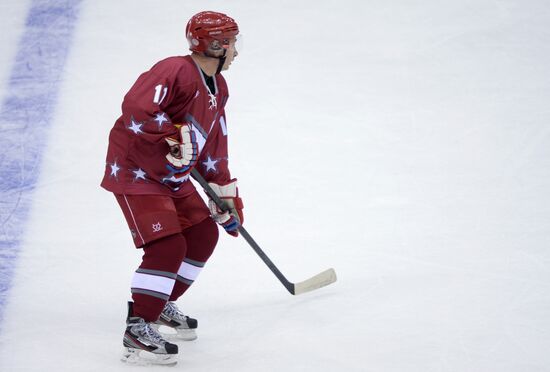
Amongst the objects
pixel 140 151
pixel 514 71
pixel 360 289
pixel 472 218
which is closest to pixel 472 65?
pixel 514 71

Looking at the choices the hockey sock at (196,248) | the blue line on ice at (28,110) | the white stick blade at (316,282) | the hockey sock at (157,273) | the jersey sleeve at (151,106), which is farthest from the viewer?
the blue line on ice at (28,110)

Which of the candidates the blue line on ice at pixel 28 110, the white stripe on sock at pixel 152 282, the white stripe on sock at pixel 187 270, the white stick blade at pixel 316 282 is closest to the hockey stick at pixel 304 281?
the white stick blade at pixel 316 282

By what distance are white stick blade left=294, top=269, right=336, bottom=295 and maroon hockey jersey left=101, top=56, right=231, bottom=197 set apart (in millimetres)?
686

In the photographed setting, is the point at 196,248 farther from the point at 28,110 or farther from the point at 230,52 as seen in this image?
the point at 28,110

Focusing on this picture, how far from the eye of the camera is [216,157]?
3.23 meters

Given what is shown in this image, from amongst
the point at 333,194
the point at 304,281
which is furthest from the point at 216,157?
the point at 333,194

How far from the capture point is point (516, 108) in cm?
475

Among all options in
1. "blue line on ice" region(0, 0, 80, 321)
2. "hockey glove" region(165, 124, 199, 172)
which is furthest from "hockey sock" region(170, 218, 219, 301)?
"blue line on ice" region(0, 0, 80, 321)

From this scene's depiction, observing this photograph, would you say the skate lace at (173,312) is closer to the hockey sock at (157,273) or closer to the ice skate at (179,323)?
the ice skate at (179,323)

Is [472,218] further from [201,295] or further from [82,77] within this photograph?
[82,77]

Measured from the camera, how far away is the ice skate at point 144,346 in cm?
295

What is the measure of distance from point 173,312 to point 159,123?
75cm

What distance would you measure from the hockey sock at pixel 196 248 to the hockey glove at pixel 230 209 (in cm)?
4

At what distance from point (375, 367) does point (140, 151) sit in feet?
3.38
